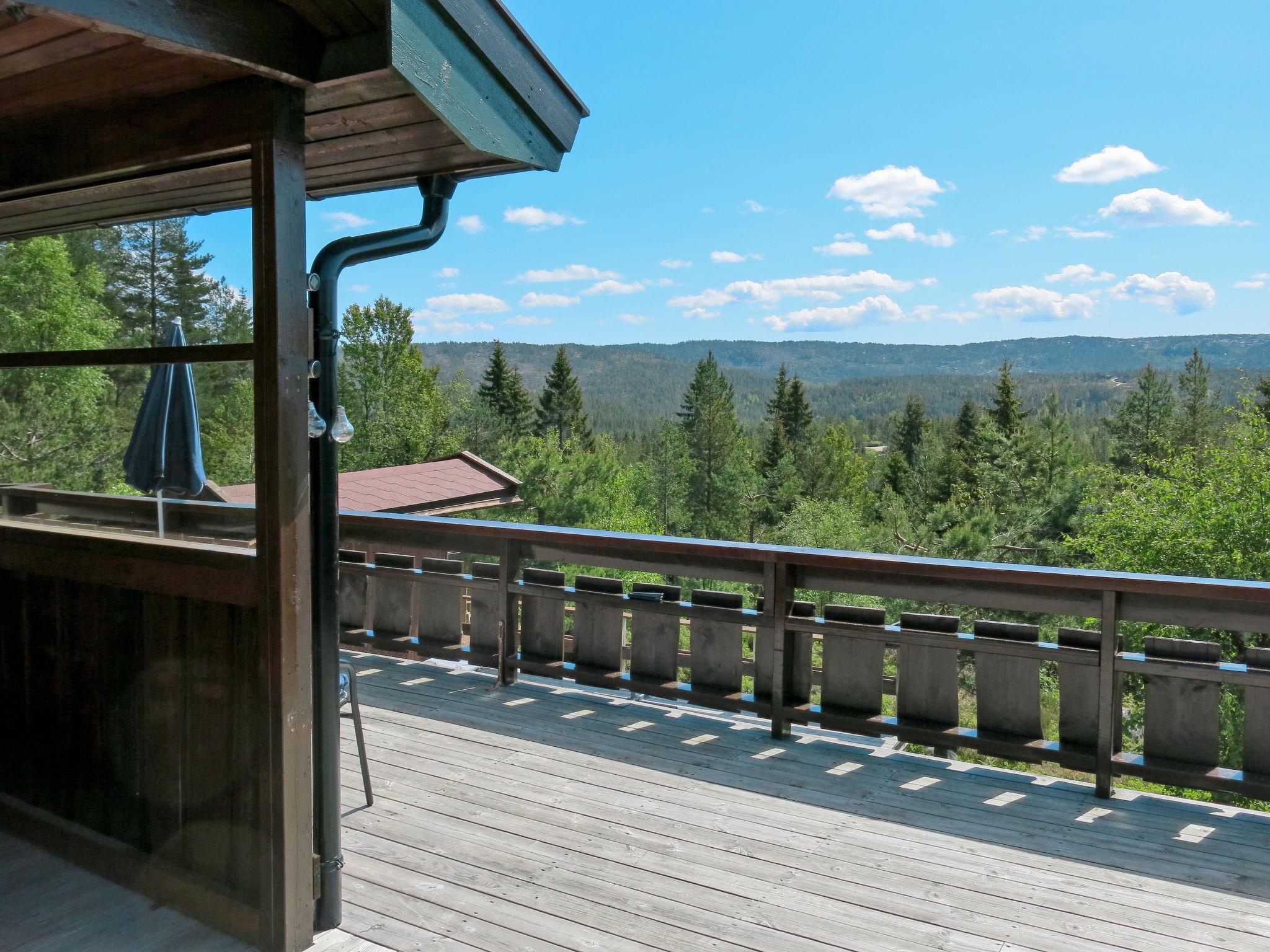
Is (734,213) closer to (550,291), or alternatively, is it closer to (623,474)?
(550,291)

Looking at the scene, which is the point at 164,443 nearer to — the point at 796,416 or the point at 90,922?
the point at 90,922

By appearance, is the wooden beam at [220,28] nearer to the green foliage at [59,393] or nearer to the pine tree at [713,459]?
the green foliage at [59,393]

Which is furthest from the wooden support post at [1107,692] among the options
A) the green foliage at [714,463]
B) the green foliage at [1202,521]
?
the green foliage at [714,463]

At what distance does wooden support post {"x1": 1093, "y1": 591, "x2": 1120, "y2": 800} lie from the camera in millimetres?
3111

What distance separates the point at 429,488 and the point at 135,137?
8.71m

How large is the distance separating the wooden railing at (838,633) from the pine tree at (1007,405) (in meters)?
44.1

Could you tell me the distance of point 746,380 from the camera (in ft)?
385

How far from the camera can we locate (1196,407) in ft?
134

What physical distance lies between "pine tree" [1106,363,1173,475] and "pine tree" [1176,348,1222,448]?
0.58 m

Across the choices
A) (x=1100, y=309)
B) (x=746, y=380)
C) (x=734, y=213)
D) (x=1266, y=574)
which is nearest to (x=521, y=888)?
(x=1266, y=574)

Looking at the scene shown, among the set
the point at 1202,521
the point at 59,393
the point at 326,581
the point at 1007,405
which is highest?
the point at 1007,405

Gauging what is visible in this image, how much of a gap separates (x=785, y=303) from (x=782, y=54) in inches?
1953

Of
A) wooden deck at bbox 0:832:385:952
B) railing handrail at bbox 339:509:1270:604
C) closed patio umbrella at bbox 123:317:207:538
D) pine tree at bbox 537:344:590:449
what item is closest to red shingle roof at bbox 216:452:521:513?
railing handrail at bbox 339:509:1270:604

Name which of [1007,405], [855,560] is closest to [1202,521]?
[855,560]
